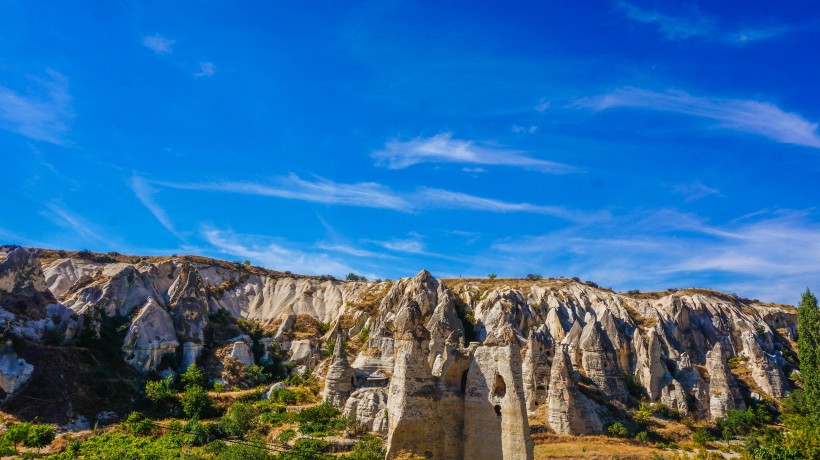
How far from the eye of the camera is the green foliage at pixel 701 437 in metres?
35.3

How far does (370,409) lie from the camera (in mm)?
32125

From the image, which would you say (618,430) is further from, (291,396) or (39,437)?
(39,437)

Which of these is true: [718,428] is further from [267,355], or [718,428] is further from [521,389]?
[267,355]

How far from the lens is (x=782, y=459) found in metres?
19.4

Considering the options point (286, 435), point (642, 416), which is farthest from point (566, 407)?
point (286, 435)

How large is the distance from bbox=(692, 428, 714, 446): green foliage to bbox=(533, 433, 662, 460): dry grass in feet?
17.9

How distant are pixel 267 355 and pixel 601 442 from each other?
3909cm

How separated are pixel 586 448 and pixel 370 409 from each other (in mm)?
13431

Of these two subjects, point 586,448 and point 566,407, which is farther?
point 566,407

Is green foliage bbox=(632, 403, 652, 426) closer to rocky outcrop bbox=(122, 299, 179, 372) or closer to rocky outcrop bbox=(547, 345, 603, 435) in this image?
rocky outcrop bbox=(547, 345, 603, 435)

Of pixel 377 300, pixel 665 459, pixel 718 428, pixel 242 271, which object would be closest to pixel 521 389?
pixel 665 459

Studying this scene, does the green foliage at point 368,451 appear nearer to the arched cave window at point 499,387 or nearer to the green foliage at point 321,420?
the arched cave window at point 499,387

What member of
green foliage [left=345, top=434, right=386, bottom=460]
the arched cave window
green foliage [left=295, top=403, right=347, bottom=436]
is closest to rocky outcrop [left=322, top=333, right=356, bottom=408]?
green foliage [left=295, top=403, right=347, bottom=436]

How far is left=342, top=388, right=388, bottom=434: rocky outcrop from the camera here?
102ft
